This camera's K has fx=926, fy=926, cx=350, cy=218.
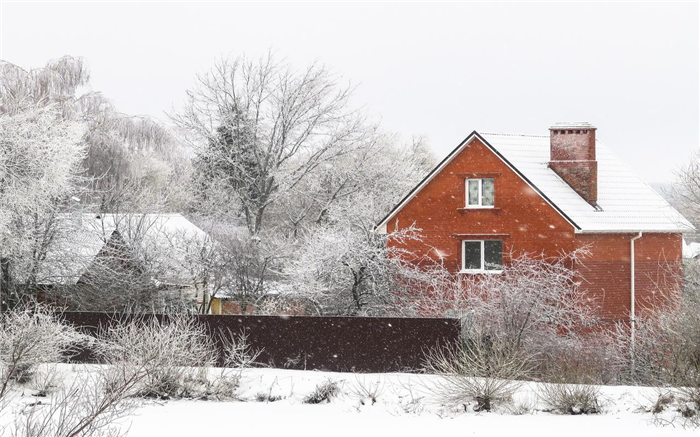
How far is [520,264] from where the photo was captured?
2508 centimetres

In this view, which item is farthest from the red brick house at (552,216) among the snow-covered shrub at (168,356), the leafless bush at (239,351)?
the snow-covered shrub at (168,356)

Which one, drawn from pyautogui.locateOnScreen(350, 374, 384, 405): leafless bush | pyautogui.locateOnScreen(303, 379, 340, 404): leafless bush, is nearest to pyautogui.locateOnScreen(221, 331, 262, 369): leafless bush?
pyautogui.locateOnScreen(303, 379, 340, 404): leafless bush

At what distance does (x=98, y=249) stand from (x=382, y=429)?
14340 mm

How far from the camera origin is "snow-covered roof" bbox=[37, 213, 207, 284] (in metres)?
24.7

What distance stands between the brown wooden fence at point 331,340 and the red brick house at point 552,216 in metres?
8.79

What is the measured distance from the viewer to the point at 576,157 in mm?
28141

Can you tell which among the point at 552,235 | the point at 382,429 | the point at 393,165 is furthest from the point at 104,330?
the point at 393,165

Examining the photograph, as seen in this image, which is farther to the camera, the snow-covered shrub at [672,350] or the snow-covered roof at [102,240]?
the snow-covered roof at [102,240]

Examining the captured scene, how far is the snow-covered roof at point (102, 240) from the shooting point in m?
24.7

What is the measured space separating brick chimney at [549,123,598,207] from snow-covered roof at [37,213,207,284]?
11437 millimetres

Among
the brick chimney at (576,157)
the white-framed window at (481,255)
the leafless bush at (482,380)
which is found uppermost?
the brick chimney at (576,157)

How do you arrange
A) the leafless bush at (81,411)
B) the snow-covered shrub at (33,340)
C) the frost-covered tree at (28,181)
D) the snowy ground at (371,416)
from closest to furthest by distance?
the leafless bush at (81,411)
the snowy ground at (371,416)
the snow-covered shrub at (33,340)
the frost-covered tree at (28,181)

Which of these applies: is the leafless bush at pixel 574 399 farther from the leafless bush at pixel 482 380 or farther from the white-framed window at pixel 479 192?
the white-framed window at pixel 479 192

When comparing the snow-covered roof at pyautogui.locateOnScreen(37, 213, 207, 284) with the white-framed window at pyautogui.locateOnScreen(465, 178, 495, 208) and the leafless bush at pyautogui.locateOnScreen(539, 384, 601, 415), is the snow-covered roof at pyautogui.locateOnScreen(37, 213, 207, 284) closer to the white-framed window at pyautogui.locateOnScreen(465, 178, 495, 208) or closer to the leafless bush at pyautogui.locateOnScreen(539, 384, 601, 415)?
the white-framed window at pyautogui.locateOnScreen(465, 178, 495, 208)
